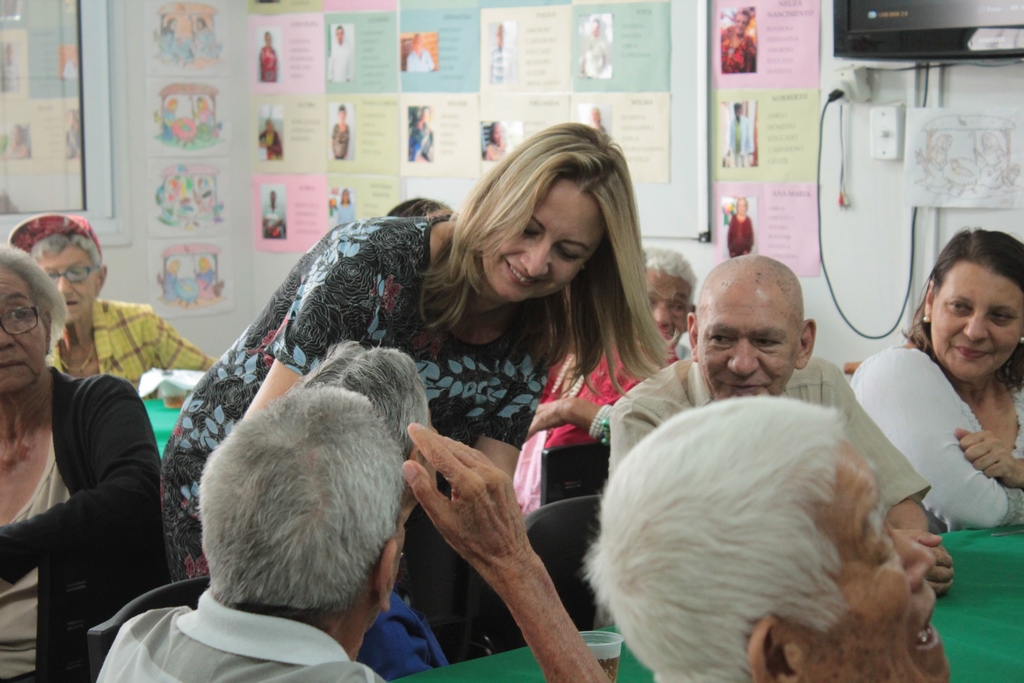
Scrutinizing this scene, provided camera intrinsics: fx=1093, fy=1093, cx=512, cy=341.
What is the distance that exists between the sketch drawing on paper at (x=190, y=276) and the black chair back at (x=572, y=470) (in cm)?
340

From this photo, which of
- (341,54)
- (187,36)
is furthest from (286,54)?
(187,36)

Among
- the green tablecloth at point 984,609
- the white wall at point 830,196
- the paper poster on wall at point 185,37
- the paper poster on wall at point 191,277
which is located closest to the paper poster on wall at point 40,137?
the white wall at point 830,196

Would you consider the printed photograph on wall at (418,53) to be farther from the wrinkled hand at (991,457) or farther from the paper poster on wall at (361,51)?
the wrinkled hand at (991,457)

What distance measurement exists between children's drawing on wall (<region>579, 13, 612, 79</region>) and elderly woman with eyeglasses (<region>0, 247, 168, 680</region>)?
9.76 feet

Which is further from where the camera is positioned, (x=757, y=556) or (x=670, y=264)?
(x=670, y=264)

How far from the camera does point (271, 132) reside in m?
6.06

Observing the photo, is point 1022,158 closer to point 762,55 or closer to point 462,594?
point 762,55

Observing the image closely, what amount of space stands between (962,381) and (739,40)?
214 centimetres

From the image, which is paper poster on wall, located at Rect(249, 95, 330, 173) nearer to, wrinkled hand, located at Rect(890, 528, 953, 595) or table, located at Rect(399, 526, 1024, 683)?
table, located at Rect(399, 526, 1024, 683)

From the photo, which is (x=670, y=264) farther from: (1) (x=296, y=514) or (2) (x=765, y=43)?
(1) (x=296, y=514)

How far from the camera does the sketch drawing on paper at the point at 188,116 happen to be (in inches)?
228

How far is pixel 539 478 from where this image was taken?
3.42 meters

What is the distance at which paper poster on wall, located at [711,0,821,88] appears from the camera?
14.2 feet

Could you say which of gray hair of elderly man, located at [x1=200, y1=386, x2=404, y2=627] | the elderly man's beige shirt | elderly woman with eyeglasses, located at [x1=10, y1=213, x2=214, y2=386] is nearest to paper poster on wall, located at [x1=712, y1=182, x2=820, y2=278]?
the elderly man's beige shirt
